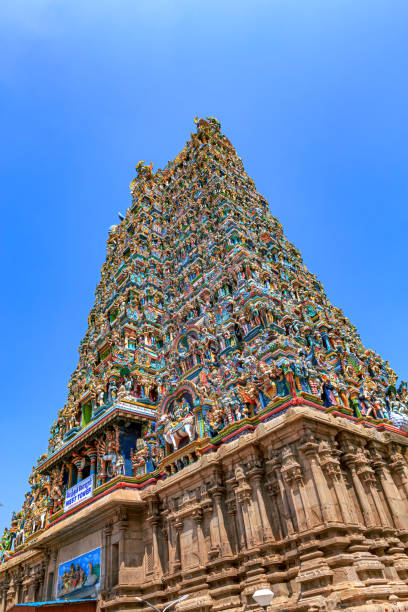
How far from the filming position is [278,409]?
17.2 m

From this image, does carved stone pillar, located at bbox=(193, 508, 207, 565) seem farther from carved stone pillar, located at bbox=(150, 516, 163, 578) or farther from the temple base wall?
carved stone pillar, located at bbox=(150, 516, 163, 578)

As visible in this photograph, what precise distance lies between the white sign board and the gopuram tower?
12 cm

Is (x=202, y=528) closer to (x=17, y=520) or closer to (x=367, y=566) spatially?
(x=367, y=566)

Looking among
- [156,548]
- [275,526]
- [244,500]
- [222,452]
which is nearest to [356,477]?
[275,526]

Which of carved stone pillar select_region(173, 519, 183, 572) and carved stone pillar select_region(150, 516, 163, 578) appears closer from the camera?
carved stone pillar select_region(173, 519, 183, 572)

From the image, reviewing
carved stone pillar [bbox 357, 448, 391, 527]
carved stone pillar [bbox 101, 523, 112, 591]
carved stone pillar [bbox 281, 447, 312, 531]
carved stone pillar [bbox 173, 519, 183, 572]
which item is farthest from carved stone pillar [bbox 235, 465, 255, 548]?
carved stone pillar [bbox 101, 523, 112, 591]

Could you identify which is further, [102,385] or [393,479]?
[102,385]

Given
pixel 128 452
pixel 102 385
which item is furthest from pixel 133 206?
pixel 128 452

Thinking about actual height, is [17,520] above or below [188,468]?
above

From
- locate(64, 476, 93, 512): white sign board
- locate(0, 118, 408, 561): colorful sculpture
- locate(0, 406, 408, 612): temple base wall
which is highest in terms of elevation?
locate(0, 118, 408, 561): colorful sculpture

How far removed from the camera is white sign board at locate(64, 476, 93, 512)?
Result: 2319 centimetres

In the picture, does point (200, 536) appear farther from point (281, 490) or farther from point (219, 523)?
point (281, 490)

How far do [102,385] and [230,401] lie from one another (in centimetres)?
1041

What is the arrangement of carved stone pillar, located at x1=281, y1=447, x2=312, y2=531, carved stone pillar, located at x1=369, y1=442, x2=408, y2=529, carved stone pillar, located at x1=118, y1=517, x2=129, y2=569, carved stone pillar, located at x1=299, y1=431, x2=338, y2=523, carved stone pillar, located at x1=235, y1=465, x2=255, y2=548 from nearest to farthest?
carved stone pillar, located at x1=299, y1=431, x2=338, y2=523
carved stone pillar, located at x1=281, y1=447, x2=312, y2=531
carved stone pillar, located at x1=235, y1=465, x2=255, y2=548
carved stone pillar, located at x1=369, y1=442, x2=408, y2=529
carved stone pillar, located at x1=118, y1=517, x2=129, y2=569
